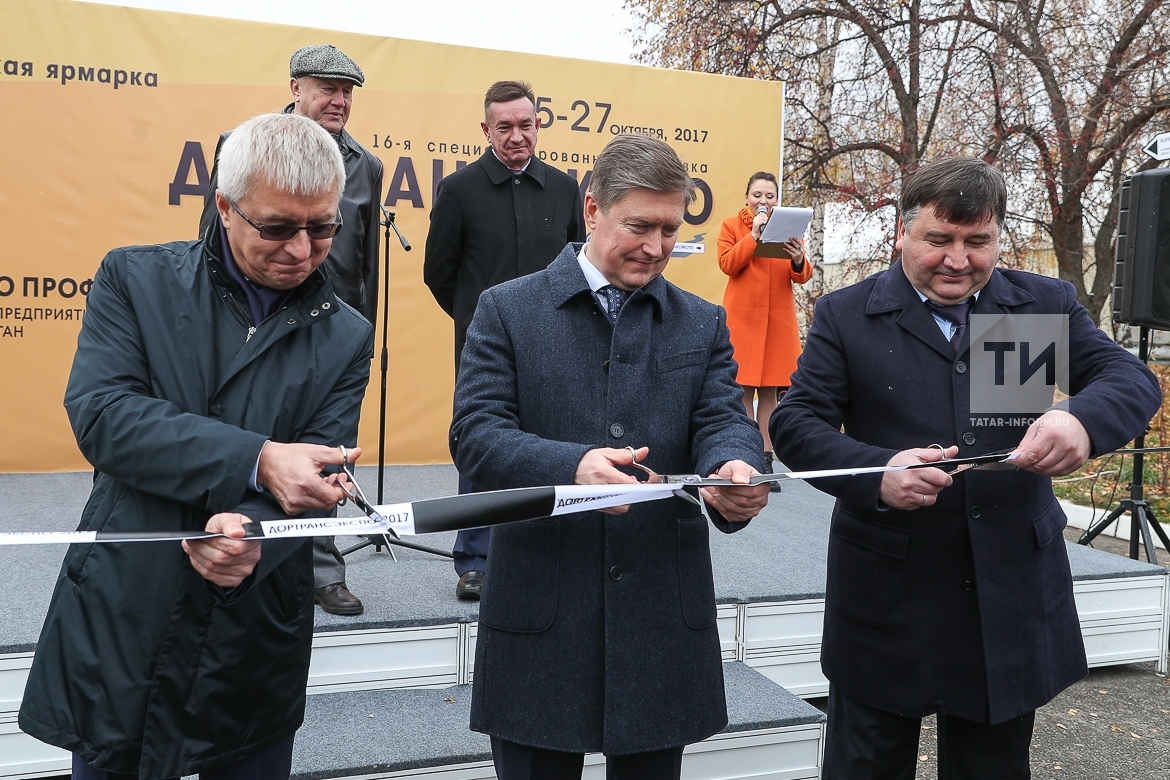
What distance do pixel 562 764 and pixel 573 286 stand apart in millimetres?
1035

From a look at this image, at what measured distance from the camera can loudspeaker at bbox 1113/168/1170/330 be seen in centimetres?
487

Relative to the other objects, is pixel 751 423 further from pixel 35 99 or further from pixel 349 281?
pixel 35 99

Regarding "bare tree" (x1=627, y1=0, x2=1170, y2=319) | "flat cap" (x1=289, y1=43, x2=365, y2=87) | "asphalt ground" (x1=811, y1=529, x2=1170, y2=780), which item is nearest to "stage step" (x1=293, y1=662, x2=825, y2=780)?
"asphalt ground" (x1=811, y1=529, x2=1170, y2=780)

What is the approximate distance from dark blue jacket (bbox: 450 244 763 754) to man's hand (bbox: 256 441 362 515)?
1.15 feet

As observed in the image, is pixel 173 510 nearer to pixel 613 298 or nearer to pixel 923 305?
pixel 613 298

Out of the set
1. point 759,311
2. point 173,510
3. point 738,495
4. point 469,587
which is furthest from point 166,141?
point 738,495

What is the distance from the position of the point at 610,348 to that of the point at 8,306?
5.55 m

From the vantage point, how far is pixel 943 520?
2.36 m

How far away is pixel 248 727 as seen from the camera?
1.92 m

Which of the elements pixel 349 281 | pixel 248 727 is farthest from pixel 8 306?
pixel 248 727

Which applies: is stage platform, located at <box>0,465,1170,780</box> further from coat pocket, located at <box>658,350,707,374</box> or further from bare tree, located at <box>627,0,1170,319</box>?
bare tree, located at <box>627,0,1170,319</box>

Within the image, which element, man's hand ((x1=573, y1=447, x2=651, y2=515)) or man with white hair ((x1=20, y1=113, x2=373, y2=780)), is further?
man's hand ((x1=573, y1=447, x2=651, y2=515))

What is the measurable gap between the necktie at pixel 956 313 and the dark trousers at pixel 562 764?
1175mm

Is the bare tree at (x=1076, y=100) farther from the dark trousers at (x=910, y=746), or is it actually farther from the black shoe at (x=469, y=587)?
the dark trousers at (x=910, y=746)
